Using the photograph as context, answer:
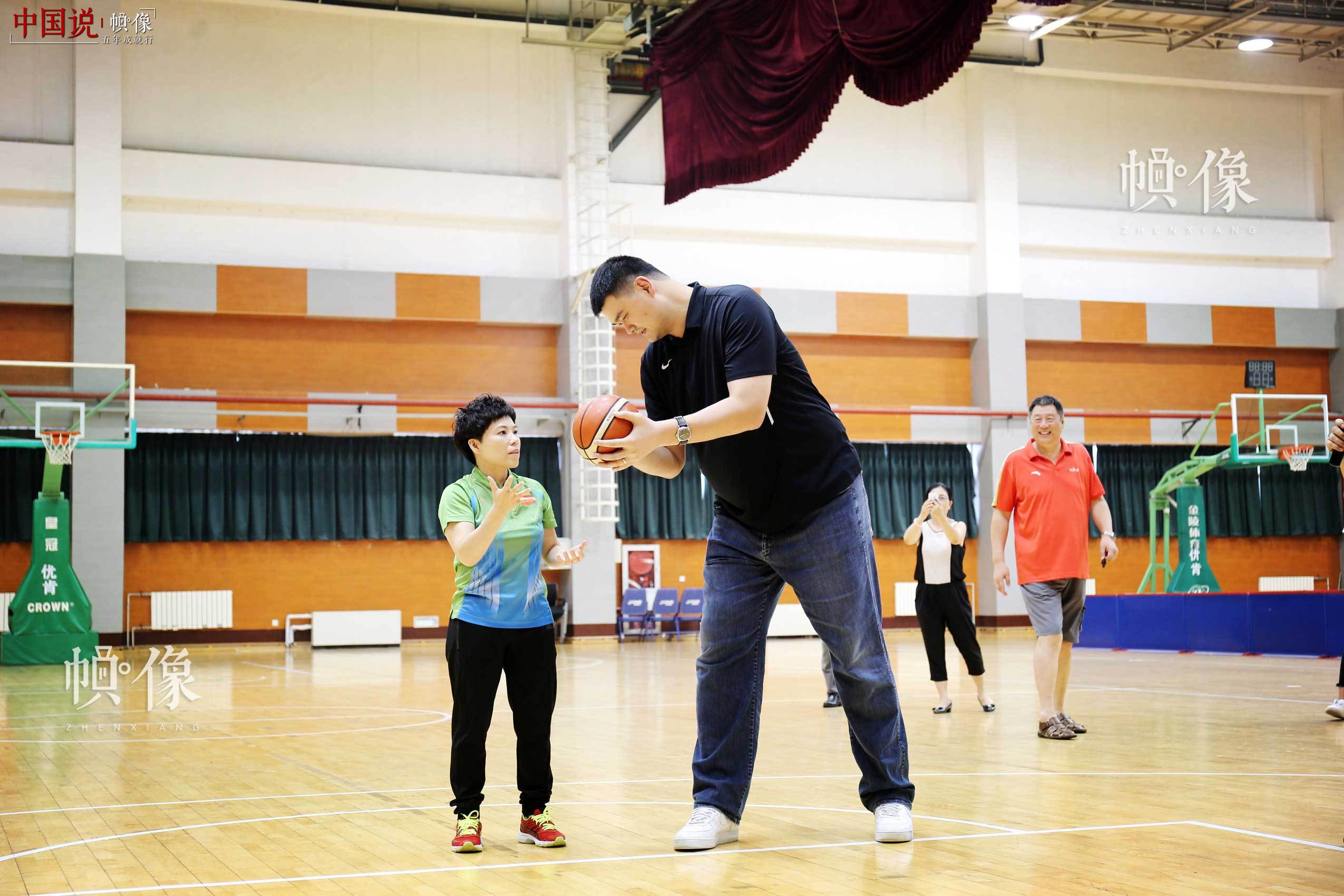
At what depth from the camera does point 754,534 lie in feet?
14.7

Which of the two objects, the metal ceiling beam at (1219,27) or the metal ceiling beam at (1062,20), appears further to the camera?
the metal ceiling beam at (1219,27)

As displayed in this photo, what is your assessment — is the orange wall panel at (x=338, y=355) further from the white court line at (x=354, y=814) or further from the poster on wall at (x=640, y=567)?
the white court line at (x=354, y=814)

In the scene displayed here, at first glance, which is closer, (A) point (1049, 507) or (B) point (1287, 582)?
(A) point (1049, 507)

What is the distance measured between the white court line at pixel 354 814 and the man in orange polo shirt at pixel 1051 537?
2772mm

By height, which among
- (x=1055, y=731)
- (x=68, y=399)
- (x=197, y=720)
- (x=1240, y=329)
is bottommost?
(x=197, y=720)

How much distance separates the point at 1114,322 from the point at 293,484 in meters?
15.4

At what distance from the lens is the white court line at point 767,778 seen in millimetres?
5527

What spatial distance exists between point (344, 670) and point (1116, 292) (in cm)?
1661

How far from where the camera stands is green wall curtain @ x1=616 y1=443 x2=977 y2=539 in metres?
23.2

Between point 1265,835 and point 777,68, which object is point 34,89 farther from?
point 1265,835

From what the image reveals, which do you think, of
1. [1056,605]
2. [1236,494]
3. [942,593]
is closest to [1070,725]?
[1056,605]

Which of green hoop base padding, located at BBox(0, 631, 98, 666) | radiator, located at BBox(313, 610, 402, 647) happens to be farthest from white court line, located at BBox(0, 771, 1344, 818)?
radiator, located at BBox(313, 610, 402, 647)

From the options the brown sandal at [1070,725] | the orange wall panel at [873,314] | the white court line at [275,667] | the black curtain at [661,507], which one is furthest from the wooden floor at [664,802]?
the orange wall panel at [873,314]

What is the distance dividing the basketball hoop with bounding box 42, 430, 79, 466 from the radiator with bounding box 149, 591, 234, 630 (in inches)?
171
